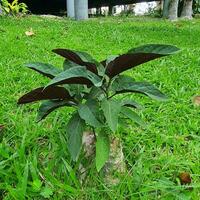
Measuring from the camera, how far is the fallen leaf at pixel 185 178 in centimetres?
174

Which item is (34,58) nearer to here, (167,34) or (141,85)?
(141,85)

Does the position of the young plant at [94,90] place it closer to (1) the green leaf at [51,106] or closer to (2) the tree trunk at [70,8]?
(1) the green leaf at [51,106]

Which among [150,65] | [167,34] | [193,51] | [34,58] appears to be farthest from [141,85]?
[167,34]

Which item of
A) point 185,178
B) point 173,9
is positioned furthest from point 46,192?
point 173,9

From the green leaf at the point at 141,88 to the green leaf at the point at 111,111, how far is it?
3.2 inches

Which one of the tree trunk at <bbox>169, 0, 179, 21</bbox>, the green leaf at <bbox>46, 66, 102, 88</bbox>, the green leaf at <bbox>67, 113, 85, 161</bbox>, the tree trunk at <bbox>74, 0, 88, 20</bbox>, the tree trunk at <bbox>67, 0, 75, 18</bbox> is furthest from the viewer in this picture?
the tree trunk at <bbox>67, 0, 75, 18</bbox>

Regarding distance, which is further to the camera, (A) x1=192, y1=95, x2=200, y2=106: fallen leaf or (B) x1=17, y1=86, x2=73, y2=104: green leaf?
(A) x1=192, y1=95, x2=200, y2=106: fallen leaf

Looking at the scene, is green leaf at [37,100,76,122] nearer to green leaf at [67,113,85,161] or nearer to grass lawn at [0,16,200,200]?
green leaf at [67,113,85,161]

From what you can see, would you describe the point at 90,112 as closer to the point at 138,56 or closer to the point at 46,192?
the point at 138,56

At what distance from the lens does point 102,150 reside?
5.16ft

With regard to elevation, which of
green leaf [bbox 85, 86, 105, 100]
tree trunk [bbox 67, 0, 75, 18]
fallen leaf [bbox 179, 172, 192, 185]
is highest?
green leaf [bbox 85, 86, 105, 100]

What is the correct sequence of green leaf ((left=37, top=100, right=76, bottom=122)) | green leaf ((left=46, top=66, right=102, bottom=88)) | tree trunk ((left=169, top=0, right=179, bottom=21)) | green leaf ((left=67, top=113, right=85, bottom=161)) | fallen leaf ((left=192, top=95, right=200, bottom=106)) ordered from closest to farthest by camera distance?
green leaf ((left=46, top=66, right=102, bottom=88)) < green leaf ((left=67, top=113, right=85, bottom=161)) < green leaf ((left=37, top=100, right=76, bottom=122)) < fallen leaf ((left=192, top=95, right=200, bottom=106)) < tree trunk ((left=169, top=0, right=179, bottom=21))

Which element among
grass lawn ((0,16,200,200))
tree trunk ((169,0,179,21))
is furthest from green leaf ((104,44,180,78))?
tree trunk ((169,0,179,21))

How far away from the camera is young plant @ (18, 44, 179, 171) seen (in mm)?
1477
